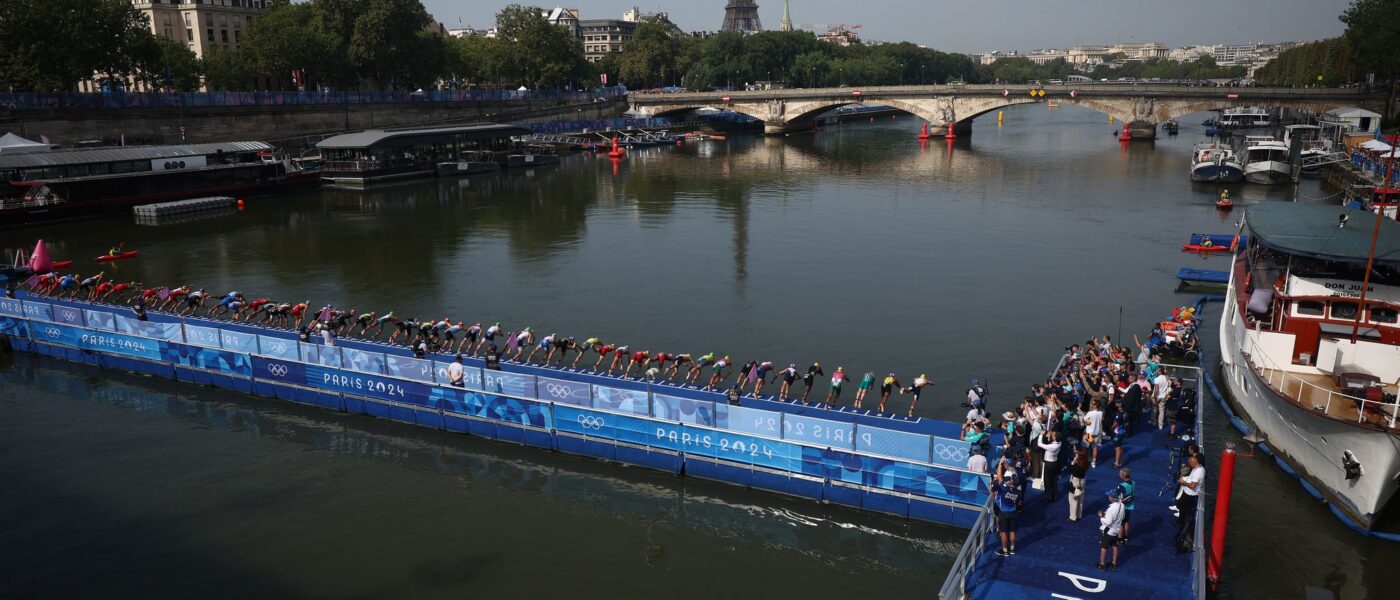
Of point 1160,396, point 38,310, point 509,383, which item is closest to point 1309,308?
point 1160,396

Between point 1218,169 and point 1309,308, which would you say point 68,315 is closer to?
point 1309,308

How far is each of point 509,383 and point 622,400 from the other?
4.12 m

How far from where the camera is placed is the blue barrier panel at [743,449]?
84.2 feet

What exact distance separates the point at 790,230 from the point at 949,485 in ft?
150

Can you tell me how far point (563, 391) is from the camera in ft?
93.9

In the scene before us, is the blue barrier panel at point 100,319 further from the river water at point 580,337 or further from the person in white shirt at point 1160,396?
the person in white shirt at point 1160,396

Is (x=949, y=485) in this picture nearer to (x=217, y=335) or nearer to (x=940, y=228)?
(x=217, y=335)

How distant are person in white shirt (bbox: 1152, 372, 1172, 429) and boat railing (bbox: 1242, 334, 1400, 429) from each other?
11.0ft

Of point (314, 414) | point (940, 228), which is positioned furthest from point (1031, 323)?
point (314, 414)

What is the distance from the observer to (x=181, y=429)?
31969mm

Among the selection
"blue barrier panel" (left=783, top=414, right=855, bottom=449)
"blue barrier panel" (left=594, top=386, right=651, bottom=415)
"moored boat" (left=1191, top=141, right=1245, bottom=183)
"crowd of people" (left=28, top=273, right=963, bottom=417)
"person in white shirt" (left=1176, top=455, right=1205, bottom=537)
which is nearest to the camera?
"person in white shirt" (left=1176, top=455, right=1205, bottom=537)

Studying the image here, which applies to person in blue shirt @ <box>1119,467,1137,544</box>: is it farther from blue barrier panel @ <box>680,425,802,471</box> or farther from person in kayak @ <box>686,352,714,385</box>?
person in kayak @ <box>686,352,714,385</box>

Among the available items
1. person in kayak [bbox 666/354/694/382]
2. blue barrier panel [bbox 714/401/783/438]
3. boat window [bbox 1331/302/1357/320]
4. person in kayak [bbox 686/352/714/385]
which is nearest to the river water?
blue barrier panel [bbox 714/401/783/438]

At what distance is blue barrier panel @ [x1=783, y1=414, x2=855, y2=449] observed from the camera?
2480 cm
